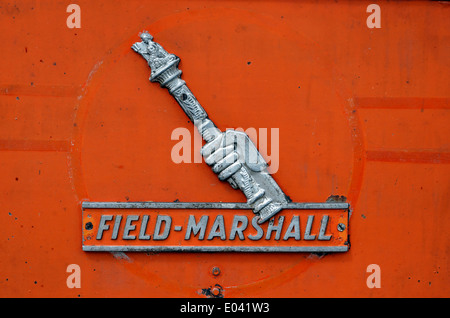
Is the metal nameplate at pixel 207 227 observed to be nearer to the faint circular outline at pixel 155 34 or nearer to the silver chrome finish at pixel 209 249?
the silver chrome finish at pixel 209 249

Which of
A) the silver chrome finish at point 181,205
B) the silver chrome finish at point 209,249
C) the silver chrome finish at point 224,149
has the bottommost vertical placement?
the silver chrome finish at point 209,249

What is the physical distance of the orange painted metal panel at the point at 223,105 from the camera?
6.43ft

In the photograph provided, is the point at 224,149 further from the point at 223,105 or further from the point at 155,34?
the point at 155,34

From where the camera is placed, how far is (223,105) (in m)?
1.96

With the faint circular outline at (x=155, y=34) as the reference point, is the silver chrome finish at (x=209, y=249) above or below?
below

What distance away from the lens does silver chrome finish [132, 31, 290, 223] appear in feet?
6.32

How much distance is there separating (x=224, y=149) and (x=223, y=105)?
0.18 metres

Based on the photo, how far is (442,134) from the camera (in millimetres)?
1970

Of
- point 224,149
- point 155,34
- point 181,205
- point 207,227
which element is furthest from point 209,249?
point 155,34

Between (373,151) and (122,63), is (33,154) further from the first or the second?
(373,151)

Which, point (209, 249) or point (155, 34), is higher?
point (155, 34)

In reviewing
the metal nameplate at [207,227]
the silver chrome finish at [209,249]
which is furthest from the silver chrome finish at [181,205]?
the silver chrome finish at [209,249]

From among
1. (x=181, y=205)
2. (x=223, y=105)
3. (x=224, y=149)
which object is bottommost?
(x=181, y=205)

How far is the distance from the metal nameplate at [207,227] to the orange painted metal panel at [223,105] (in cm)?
5
